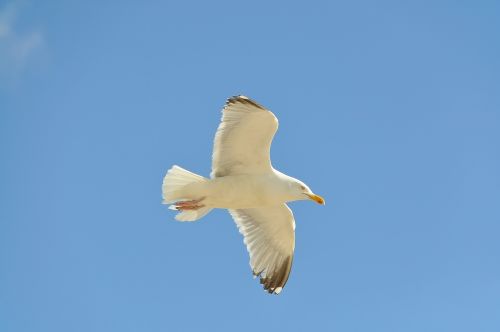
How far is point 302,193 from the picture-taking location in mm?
9711

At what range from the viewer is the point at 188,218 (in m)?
10.1

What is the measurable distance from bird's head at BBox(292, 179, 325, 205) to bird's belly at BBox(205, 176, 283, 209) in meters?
0.26

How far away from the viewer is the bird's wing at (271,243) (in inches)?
409

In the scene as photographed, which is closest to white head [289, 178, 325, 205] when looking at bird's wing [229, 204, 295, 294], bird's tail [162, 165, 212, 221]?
bird's wing [229, 204, 295, 294]

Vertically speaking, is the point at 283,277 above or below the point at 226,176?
below

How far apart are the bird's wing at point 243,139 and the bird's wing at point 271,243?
2.80 ft

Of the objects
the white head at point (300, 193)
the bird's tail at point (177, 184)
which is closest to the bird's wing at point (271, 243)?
the white head at point (300, 193)

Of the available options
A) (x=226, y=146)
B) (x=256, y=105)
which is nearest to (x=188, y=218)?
(x=226, y=146)

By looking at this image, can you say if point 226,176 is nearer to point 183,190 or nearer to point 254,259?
point 183,190

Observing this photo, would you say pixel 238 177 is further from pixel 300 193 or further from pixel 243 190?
pixel 300 193

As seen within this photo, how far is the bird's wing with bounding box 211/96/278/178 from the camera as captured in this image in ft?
30.3

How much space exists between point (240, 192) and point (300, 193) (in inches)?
29.8

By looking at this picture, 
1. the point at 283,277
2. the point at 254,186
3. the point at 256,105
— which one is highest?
the point at 256,105

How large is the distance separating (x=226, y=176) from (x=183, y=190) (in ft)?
1.88
